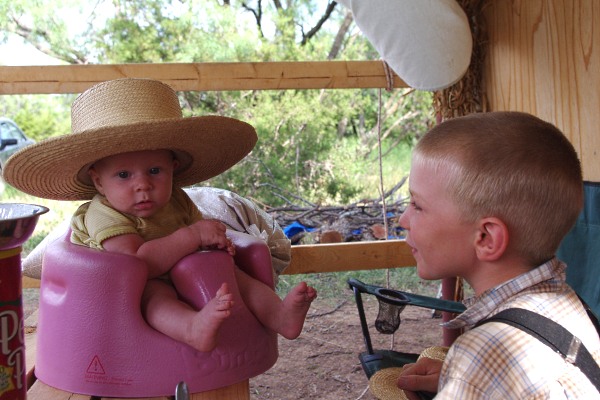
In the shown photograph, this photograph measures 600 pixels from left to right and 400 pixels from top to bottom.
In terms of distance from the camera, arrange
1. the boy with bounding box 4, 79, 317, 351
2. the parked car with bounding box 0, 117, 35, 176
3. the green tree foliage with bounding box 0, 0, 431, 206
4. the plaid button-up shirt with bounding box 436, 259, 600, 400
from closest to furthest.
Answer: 1. the plaid button-up shirt with bounding box 436, 259, 600, 400
2. the boy with bounding box 4, 79, 317, 351
3. the parked car with bounding box 0, 117, 35, 176
4. the green tree foliage with bounding box 0, 0, 431, 206

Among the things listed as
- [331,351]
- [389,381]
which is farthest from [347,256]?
[389,381]

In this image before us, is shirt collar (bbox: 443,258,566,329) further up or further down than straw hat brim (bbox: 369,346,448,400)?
further up

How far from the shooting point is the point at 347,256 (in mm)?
2762

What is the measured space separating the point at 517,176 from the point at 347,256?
4.97 feet

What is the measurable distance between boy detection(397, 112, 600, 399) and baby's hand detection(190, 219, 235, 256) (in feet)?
1.79

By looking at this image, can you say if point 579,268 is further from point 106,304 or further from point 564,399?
point 106,304

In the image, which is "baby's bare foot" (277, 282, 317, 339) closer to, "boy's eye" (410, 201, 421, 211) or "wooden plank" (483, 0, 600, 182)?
"boy's eye" (410, 201, 421, 211)

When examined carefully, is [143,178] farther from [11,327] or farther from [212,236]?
[11,327]

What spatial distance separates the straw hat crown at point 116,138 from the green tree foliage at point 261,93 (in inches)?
166

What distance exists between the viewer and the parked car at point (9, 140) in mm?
5051

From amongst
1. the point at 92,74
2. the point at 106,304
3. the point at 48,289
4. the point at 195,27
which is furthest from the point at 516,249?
the point at 195,27

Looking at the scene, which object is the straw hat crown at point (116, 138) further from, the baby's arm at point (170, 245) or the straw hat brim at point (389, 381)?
the straw hat brim at point (389, 381)

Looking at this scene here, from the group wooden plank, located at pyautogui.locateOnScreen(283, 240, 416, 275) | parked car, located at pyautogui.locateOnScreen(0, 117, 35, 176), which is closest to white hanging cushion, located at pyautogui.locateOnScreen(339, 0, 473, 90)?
wooden plank, located at pyautogui.locateOnScreen(283, 240, 416, 275)

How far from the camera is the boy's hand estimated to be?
1552 millimetres
